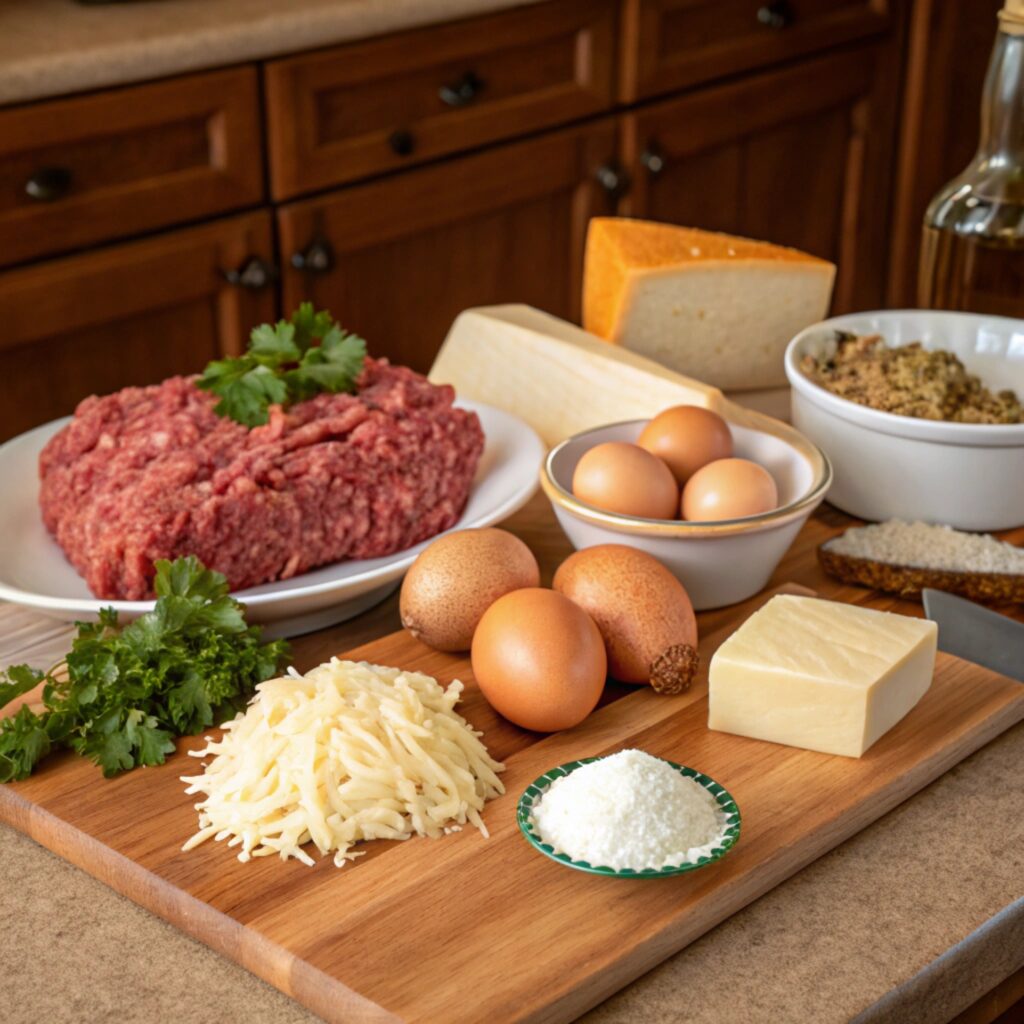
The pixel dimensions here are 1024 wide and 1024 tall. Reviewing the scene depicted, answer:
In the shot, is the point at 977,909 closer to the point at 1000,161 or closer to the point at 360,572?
the point at 360,572

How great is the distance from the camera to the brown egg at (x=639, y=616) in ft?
3.52

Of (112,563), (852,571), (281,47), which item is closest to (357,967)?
(112,563)

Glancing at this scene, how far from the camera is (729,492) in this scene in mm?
1192

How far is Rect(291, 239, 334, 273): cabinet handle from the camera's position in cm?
258

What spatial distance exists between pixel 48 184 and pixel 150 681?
4.65ft

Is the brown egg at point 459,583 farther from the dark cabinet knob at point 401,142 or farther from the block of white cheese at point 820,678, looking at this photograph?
the dark cabinet knob at point 401,142

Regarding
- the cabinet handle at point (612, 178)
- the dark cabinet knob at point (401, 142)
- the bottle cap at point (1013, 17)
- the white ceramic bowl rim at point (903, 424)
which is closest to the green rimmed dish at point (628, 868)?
the white ceramic bowl rim at point (903, 424)

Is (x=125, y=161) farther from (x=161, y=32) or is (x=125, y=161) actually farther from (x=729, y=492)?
(x=729, y=492)

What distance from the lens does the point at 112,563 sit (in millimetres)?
1169

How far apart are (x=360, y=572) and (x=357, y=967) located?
1.60ft

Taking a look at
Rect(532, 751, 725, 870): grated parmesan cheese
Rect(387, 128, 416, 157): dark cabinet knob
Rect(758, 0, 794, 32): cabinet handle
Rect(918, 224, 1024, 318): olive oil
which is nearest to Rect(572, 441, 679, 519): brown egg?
Rect(532, 751, 725, 870): grated parmesan cheese

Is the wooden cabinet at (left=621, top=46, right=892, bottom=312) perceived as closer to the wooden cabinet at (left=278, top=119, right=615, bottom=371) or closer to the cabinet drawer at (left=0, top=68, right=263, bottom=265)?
the wooden cabinet at (left=278, top=119, right=615, bottom=371)

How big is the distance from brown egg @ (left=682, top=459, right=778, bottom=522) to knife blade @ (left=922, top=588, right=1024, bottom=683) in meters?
0.16

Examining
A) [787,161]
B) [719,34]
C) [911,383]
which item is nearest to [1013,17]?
[911,383]
